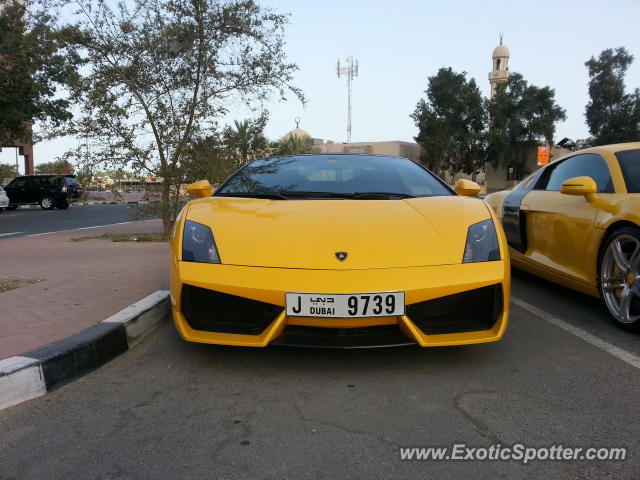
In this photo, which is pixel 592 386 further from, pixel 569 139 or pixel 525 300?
pixel 569 139

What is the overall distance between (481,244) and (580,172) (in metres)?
2.01

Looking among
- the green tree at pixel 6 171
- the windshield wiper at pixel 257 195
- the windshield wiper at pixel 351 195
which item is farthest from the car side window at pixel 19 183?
the green tree at pixel 6 171

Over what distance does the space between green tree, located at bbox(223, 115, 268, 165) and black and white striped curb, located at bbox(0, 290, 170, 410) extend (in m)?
5.61

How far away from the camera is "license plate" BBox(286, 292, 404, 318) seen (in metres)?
2.40

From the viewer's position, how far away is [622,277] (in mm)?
3332

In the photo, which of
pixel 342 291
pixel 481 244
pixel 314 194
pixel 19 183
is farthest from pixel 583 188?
pixel 19 183

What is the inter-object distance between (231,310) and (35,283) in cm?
299

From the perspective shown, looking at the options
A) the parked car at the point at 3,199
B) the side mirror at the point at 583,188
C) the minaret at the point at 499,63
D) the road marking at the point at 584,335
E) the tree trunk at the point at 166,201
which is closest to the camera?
the road marking at the point at 584,335

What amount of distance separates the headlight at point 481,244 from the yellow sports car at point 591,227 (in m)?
1.07

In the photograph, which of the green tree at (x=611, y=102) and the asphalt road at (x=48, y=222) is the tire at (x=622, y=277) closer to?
the asphalt road at (x=48, y=222)

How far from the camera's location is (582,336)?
327 centimetres

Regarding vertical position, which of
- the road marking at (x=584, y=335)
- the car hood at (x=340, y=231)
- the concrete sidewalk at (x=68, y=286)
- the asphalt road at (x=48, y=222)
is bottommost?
the road marking at (x=584, y=335)
